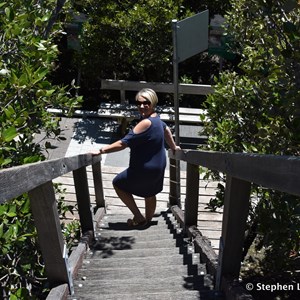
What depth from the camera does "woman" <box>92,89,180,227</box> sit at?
18.1ft

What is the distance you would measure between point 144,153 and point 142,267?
1654 mm

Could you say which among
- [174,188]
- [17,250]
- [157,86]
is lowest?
[174,188]

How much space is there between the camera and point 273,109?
12.5 ft

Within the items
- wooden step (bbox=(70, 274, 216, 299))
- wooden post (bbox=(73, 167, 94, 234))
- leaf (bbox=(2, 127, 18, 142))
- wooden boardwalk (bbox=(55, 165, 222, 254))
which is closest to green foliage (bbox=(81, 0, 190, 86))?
wooden boardwalk (bbox=(55, 165, 222, 254))

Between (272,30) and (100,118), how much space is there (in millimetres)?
7715

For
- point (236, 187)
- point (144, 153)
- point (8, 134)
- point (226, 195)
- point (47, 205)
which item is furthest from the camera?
point (144, 153)

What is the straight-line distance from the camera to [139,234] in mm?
5773

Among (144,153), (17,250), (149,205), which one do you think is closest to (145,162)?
(144,153)

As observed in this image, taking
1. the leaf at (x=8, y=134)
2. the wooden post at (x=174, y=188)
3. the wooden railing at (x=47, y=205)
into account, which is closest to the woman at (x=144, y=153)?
the wooden post at (x=174, y=188)

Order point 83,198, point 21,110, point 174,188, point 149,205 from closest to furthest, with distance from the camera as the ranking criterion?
point 21,110 < point 83,198 < point 149,205 < point 174,188

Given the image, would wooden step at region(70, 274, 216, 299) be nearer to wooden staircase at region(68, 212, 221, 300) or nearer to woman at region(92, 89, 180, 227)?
wooden staircase at region(68, 212, 221, 300)

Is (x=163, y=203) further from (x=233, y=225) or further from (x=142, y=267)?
(x=233, y=225)

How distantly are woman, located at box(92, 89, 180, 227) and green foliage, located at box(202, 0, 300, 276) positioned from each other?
543 mm

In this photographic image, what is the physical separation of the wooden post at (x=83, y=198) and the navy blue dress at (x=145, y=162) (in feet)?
A: 2.39
